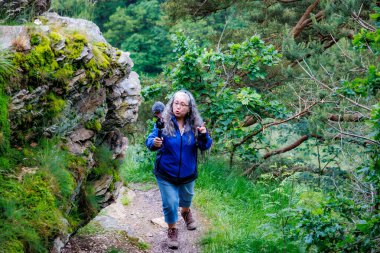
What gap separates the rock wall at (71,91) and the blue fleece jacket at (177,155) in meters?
0.52

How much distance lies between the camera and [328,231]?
3.64 metres

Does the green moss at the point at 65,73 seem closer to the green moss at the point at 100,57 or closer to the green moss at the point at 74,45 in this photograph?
the green moss at the point at 74,45

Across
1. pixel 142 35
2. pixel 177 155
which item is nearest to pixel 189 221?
pixel 177 155

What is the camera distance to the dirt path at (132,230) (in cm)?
497

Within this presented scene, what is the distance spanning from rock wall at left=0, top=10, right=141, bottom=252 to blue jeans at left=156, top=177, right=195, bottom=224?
554 millimetres

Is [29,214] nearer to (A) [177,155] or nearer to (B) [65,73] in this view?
(B) [65,73]

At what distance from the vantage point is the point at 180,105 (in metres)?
4.78

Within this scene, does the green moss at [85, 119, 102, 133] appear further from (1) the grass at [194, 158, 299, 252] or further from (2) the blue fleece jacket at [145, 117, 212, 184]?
(1) the grass at [194, 158, 299, 252]

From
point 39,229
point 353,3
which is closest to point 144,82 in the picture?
point 353,3

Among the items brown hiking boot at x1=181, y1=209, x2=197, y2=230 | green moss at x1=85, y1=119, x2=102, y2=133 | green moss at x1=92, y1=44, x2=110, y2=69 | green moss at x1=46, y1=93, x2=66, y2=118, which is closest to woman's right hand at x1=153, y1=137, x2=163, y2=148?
green moss at x1=85, y1=119, x2=102, y2=133

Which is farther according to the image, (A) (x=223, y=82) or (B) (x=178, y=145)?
(A) (x=223, y=82)

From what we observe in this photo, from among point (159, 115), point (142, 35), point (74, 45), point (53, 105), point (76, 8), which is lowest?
point (142, 35)

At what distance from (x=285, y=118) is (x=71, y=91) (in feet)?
14.5

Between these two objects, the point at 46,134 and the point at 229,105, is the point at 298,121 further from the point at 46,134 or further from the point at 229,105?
the point at 46,134
